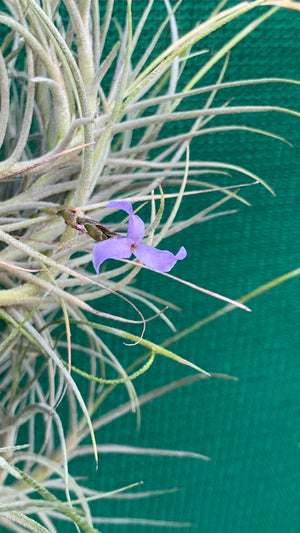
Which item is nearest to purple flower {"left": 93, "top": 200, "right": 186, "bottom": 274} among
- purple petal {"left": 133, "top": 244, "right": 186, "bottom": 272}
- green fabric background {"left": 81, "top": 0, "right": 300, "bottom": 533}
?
purple petal {"left": 133, "top": 244, "right": 186, "bottom": 272}

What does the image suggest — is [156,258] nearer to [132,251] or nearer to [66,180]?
[132,251]

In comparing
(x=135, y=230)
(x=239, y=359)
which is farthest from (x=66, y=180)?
(x=239, y=359)

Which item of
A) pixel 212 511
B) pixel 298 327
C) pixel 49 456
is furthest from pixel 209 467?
pixel 49 456

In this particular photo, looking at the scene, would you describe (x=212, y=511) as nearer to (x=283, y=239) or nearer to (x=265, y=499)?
(x=265, y=499)

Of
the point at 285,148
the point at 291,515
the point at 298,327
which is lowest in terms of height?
the point at 291,515

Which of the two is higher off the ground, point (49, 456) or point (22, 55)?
point (22, 55)

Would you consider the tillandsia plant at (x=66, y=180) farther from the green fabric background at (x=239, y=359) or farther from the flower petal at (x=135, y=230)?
the green fabric background at (x=239, y=359)
